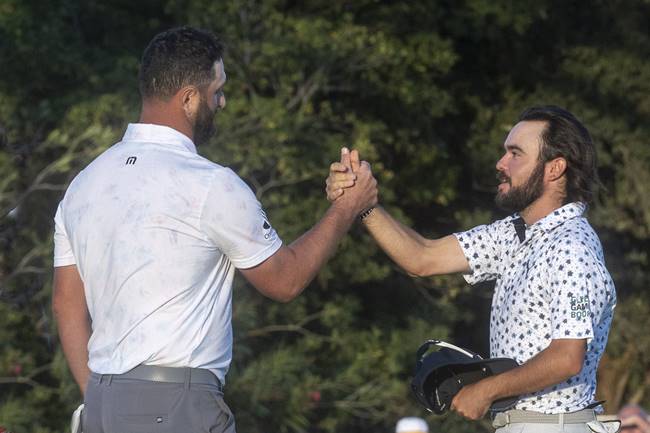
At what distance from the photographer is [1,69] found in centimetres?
1033

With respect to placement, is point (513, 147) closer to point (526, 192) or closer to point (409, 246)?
point (526, 192)

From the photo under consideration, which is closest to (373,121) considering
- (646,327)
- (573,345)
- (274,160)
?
(274,160)

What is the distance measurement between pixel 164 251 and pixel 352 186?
90 cm

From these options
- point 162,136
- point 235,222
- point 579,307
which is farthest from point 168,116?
point 579,307

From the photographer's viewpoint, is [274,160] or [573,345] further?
[274,160]

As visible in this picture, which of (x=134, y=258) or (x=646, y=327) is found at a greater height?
(x=134, y=258)

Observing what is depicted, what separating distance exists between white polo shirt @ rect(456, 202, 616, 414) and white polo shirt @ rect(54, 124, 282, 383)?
0.84 metres

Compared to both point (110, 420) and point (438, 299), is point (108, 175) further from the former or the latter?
point (438, 299)

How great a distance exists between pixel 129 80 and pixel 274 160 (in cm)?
136

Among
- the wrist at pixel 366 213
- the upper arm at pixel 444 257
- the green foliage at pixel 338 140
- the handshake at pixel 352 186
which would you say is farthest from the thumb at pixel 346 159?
the green foliage at pixel 338 140

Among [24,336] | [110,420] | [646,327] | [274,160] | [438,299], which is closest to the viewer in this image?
[110,420]

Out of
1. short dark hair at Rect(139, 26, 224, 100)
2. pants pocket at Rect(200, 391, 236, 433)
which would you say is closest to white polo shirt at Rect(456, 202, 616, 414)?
pants pocket at Rect(200, 391, 236, 433)

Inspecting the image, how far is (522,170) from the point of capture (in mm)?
4312

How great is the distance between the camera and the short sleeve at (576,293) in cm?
383
